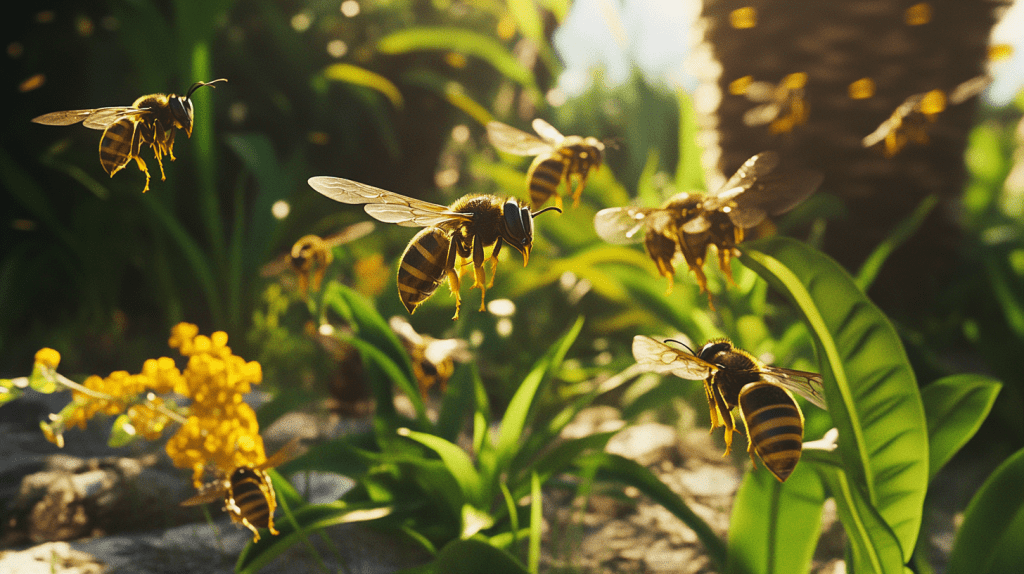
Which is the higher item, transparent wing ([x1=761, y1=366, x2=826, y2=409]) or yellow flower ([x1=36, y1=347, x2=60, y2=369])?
yellow flower ([x1=36, y1=347, x2=60, y2=369])

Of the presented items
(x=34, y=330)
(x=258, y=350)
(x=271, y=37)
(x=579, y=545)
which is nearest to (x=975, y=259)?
(x=579, y=545)

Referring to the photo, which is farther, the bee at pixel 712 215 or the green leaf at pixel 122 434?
the green leaf at pixel 122 434

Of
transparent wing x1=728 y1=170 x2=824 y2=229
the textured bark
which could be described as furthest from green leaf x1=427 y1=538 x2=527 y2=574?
the textured bark

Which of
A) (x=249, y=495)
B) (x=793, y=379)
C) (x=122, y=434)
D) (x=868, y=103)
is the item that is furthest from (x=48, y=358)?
(x=868, y=103)

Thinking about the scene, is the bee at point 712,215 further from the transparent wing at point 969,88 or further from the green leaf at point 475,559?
the transparent wing at point 969,88

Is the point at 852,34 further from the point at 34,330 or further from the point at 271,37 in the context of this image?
the point at 34,330

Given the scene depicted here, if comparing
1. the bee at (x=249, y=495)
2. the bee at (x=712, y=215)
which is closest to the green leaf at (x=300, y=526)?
the bee at (x=249, y=495)

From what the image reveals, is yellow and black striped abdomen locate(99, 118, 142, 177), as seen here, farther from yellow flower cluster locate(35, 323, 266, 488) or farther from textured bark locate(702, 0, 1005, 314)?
textured bark locate(702, 0, 1005, 314)
